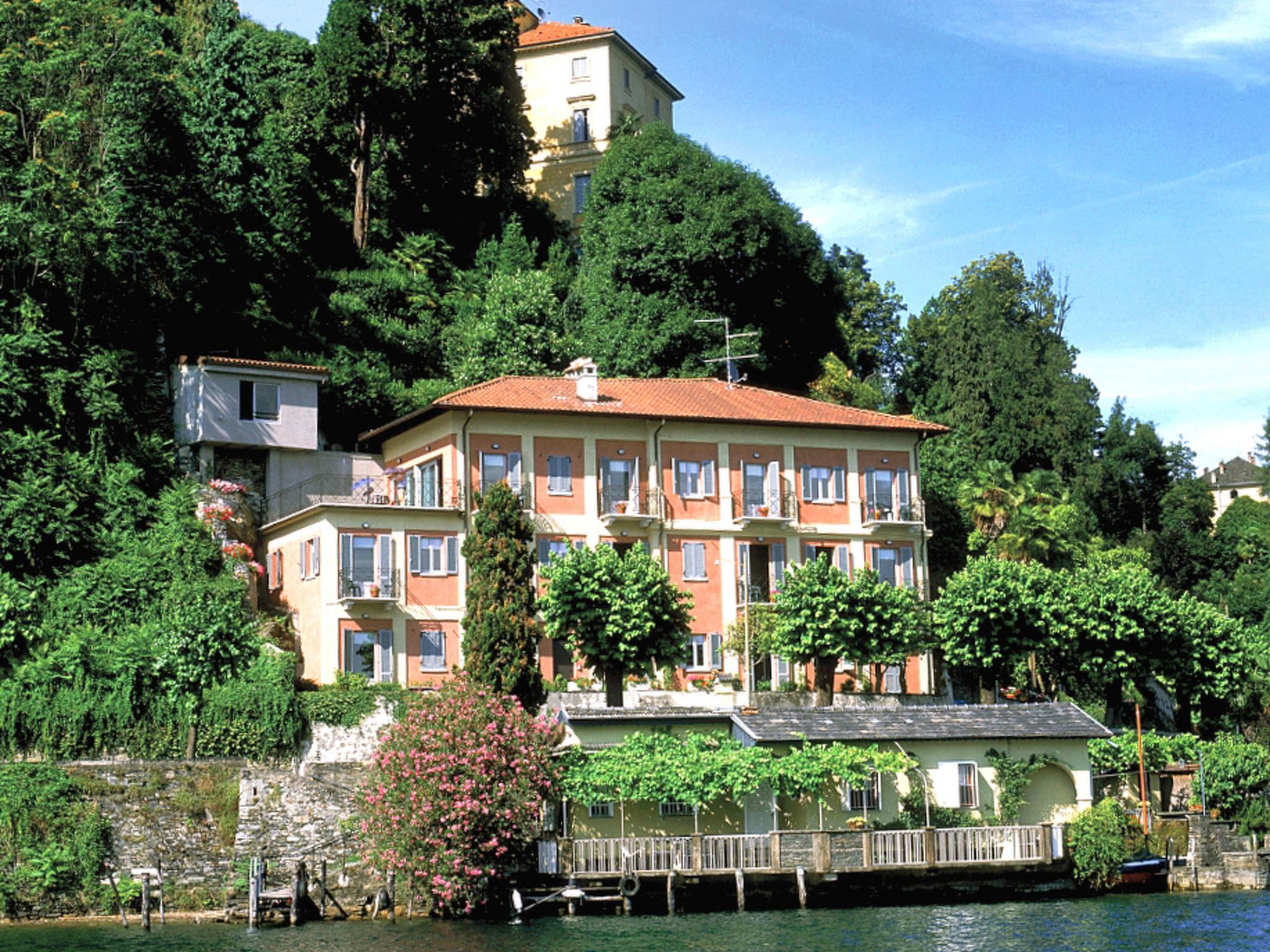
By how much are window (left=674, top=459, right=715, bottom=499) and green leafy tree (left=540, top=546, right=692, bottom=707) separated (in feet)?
28.4

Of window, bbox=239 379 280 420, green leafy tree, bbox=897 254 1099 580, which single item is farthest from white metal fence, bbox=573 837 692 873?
green leafy tree, bbox=897 254 1099 580

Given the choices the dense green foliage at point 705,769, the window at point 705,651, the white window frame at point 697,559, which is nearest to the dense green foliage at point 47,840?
the dense green foliage at point 705,769

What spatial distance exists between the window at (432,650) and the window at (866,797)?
14922mm

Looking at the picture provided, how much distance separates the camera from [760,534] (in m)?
62.6

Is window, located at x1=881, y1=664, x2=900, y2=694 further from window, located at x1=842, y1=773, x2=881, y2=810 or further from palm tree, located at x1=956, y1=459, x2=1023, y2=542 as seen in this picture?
window, located at x1=842, y1=773, x2=881, y2=810

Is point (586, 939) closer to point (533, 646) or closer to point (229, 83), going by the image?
point (533, 646)

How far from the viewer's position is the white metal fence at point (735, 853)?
4553cm

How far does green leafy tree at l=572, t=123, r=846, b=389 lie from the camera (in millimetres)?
73562

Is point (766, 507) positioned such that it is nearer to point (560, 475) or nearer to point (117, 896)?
point (560, 475)

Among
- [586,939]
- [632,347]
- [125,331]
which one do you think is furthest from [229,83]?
[586,939]

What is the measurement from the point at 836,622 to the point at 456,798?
15807 mm

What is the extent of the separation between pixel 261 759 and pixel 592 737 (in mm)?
9173

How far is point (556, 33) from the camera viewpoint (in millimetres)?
98188

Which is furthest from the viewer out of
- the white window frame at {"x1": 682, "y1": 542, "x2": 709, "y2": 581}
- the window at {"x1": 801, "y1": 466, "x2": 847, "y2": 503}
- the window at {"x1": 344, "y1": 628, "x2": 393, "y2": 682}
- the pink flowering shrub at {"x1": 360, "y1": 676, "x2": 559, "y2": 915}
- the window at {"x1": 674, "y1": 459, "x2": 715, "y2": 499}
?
the window at {"x1": 801, "y1": 466, "x2": 847, "y2": 503}
